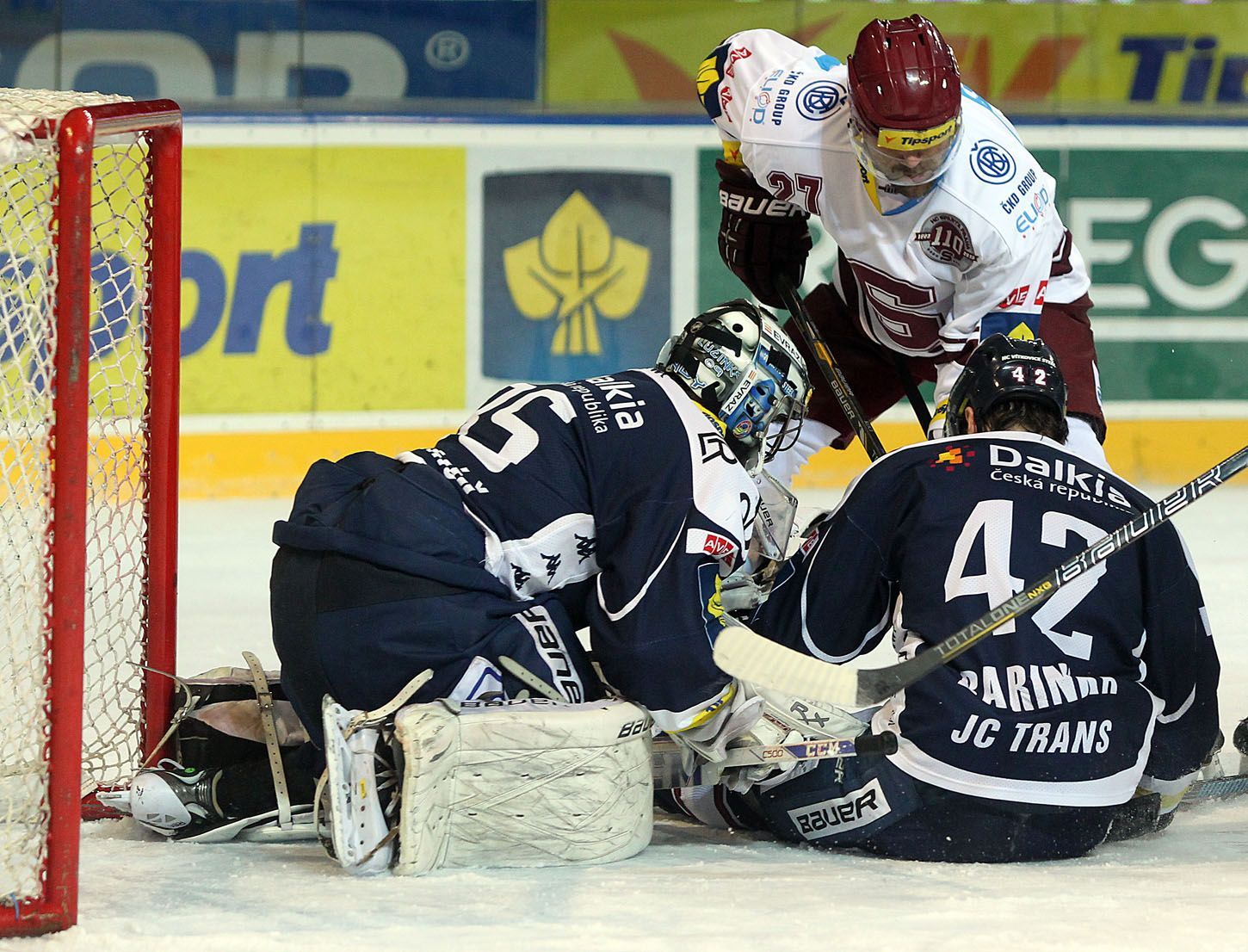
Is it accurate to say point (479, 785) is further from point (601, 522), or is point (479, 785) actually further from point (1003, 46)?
point (1003, 46)

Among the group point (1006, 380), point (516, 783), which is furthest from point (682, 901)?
point (1006, 380)

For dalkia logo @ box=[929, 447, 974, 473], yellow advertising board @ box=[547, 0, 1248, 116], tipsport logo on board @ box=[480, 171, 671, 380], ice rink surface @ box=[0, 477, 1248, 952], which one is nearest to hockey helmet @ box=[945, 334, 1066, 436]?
dalkia logo @ box=[929, 447, 974, 473]

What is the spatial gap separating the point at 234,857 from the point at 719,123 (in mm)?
1848

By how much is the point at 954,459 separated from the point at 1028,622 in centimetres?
25

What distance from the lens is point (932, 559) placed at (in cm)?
224

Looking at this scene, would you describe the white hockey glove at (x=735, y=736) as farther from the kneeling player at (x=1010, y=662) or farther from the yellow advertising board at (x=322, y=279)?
the yellow advertising board at (x=322, y=279)

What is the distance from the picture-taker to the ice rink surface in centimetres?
183

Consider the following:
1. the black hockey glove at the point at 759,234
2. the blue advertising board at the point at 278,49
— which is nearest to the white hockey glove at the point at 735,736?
the black hockey glove at the point at 759,234

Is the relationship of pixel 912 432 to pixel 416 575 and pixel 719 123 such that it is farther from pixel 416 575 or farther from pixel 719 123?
pixel 416 575

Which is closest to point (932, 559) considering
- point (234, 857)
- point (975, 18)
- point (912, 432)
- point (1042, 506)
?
point (1042, 506)

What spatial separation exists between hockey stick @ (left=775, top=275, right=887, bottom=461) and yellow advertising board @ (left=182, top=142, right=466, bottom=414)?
2.53m

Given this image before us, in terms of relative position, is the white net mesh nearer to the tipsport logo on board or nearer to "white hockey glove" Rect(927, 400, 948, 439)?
"white hockey glove" Rect(927, 400, 948, 439)

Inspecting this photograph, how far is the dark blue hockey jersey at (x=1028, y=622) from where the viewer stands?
7.11 feet

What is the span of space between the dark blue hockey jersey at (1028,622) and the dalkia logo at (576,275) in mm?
3631
